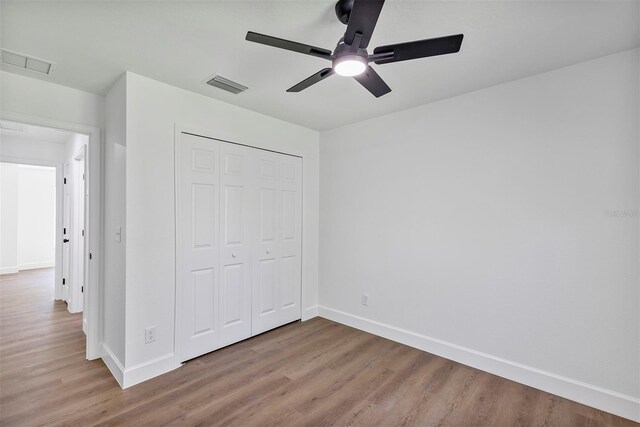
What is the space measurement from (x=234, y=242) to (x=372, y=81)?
6.99ft

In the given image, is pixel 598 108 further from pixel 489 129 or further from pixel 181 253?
pixel 181 253

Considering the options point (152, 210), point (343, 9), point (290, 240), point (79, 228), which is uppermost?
point (343, 9)

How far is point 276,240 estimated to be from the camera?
3.59m

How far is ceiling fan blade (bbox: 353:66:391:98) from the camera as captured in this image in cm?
171

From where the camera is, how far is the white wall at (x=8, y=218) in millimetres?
6355

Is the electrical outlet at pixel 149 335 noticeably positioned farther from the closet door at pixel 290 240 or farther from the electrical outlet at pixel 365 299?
the electrical outlet at pixel 365 299

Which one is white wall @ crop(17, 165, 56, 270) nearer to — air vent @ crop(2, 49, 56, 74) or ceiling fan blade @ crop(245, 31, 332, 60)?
air vent @ crop(2, 49, 56, 74)

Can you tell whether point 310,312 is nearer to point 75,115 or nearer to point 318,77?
point 318,77

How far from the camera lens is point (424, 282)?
10.1 feet

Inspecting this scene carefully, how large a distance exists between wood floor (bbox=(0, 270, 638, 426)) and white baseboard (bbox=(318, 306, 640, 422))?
0.07 metres

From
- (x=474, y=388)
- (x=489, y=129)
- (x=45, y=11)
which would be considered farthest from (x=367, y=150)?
(x=45, y=11)

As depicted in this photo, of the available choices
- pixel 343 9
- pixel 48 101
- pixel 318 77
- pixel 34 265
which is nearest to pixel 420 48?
pixel 343 9

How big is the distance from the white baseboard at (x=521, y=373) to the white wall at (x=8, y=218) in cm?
781

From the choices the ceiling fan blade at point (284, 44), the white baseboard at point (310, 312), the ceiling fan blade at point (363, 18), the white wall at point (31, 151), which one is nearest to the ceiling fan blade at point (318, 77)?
the ceiling fan blade at point (284, 44)
